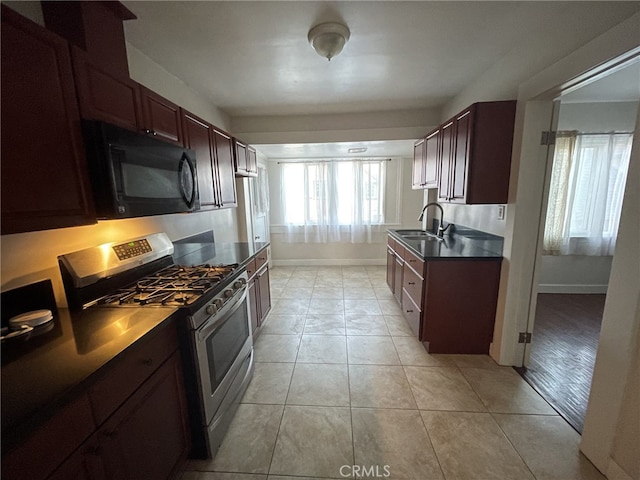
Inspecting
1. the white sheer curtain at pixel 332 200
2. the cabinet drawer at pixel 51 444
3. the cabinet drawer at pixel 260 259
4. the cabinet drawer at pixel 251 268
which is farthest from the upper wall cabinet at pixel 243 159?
the cabinet drawer at pixel 51 444

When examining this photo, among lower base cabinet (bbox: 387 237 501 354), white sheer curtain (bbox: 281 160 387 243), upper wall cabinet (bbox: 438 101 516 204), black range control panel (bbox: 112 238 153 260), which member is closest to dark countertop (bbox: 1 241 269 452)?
black range control panel (bbox: 112 238 153 260)

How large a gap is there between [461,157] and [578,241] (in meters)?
2.65

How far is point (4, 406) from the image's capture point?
0.66m

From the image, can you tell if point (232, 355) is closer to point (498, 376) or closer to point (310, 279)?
point (498, 376)

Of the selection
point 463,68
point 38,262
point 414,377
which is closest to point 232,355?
point 38,262

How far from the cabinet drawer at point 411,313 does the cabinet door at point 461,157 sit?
3.50ft

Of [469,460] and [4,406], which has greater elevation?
[4,406]

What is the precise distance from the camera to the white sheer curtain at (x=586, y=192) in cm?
310

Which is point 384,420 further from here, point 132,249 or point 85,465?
point 132,249

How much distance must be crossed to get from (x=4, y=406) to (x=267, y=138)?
328cm

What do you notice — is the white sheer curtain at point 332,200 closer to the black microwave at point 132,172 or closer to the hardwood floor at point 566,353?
the hardwood floor at point 566,353

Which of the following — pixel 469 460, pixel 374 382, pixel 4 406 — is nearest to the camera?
pixel 4 406

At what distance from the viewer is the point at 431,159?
9.36 ft

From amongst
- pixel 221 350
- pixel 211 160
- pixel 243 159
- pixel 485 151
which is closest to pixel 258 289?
pixel 221 350
